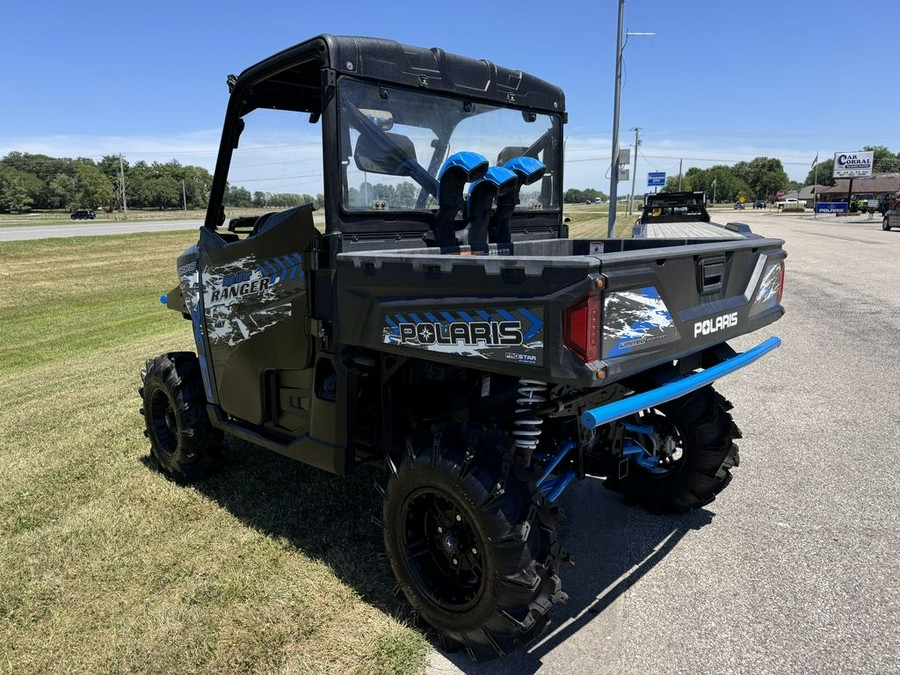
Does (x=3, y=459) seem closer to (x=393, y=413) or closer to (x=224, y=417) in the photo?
(x=224, y=417)

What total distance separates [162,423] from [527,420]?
10.5 feet

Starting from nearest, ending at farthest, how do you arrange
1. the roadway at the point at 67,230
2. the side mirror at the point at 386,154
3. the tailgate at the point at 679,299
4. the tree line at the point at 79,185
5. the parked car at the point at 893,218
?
the tailgate at the point at 679,299
the side mirror at the point at 386,154
the roadway at the point at 67,230
the parked car at the point at 893,218
the tree line at the point at 79,185

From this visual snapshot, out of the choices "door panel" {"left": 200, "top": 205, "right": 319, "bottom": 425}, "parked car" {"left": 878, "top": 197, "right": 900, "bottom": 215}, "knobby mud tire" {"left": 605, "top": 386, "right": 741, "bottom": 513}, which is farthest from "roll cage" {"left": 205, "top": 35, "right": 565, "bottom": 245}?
"parked car" {"left": 878, "top": 197, "right": 900, "bottom": 215}

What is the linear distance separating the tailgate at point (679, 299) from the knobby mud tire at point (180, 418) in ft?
10.4

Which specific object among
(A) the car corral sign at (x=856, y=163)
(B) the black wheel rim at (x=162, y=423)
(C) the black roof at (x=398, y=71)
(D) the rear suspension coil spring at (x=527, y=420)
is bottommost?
(B) the black wheel rim at (x=162, y=423)

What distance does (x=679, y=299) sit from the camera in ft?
8.31

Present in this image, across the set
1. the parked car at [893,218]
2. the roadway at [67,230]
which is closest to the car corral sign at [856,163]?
the parked car at [893,218]

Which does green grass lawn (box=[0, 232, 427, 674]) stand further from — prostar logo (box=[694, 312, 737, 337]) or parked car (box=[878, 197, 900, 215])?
parked car (box=[878, 197, 900, 215])

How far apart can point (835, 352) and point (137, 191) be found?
10414 cm

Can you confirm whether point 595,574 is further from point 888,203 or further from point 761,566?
point 888,203

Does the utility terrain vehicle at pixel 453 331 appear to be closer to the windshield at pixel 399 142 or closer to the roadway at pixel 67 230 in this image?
the windshield at pixel 399 142

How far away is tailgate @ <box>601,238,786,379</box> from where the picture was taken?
88.0 inches

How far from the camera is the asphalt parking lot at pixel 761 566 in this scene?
2.68 metres

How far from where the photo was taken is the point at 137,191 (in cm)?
9538
